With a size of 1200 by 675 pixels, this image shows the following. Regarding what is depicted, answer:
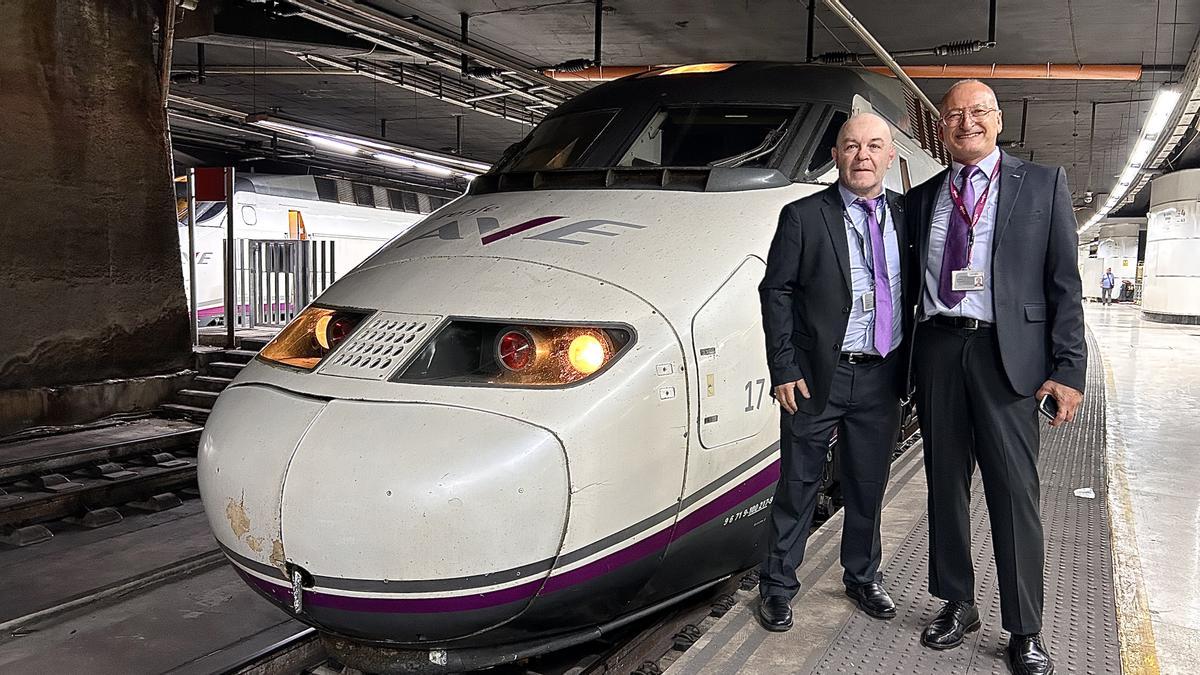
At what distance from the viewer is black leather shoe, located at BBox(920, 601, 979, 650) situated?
2904mm

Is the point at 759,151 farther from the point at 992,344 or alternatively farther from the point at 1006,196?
the point at 992,344

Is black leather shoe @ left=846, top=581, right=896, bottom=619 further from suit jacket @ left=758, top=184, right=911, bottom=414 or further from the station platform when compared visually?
suit jacket @ left=758, top=184, right=911, bottom=414

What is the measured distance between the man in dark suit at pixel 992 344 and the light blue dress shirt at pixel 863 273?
82mm

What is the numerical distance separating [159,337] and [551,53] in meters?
7.19

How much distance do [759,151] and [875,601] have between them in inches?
77.2

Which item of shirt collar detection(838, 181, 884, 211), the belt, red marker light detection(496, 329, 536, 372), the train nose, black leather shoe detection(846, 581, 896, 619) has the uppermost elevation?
shirt collar detection(838, 181, 884, 211)

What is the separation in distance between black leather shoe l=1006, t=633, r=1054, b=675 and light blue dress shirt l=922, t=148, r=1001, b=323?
96cm

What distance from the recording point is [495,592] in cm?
259

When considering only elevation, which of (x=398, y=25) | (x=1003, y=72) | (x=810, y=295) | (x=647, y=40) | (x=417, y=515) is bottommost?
(x=417, y=515)

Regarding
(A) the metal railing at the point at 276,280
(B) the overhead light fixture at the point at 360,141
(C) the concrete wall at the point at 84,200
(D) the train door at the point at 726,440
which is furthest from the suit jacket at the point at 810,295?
(A) the metal railing at the point at 276,280

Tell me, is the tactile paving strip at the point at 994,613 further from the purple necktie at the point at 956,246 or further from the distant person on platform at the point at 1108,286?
the distant person on platform at the point at 1108,286

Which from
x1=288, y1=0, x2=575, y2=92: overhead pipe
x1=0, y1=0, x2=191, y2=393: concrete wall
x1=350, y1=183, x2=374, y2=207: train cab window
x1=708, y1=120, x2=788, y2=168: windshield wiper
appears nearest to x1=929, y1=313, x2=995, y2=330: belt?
x1=708, y1=120, x2=788, y2=168: windshield wiper

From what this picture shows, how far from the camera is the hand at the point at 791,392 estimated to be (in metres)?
2.95

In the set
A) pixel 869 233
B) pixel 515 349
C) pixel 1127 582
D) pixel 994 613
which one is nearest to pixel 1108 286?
pixel 1127 582
